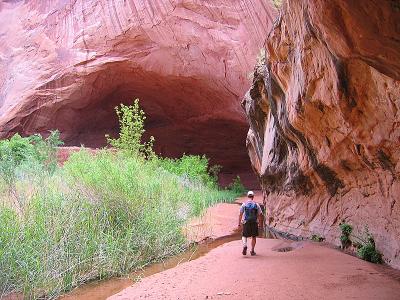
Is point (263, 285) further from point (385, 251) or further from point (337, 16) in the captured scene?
point (337, 16)

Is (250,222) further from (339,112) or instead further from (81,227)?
(81,227)

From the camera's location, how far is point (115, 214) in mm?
6957

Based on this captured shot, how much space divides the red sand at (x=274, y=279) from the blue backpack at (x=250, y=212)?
627mm

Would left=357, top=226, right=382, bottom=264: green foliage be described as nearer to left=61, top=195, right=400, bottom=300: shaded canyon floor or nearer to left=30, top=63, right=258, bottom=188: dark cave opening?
left=61, top=195, right=400, bottom=300: shaded canyon floor

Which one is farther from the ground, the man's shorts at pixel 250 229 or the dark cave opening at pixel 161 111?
the dark cave opening at pixel 161 111

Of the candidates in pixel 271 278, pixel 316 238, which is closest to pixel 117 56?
pixel 316 238

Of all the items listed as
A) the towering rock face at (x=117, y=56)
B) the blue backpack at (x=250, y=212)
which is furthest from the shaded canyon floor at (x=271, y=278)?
the towering rock face at (x=117, y=56)

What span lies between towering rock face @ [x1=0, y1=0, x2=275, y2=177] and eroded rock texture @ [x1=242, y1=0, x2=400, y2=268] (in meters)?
7.43

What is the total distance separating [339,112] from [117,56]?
1297cm

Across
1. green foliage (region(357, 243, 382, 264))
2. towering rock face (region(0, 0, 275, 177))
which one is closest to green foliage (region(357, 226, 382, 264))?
green foliage (region(357, 243, 382, 264))

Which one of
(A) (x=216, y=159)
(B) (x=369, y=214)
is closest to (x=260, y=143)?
(B) (x=369, y=214)

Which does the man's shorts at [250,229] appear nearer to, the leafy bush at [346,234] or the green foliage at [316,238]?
the leafy bush at [346,234]

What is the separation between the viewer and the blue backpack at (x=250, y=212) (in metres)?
7.04

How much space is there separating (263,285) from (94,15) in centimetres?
1586
